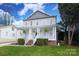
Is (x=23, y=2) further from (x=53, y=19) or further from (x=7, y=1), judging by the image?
(x=53, y=19)

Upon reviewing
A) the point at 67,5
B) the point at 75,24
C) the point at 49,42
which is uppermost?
the point at 67,5

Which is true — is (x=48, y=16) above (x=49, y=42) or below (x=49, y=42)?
above

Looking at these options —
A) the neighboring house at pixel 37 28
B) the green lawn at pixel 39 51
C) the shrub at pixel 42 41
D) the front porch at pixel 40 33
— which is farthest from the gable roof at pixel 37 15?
the green lawn at pixel 39 51

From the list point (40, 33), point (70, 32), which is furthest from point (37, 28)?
point (70, 32)

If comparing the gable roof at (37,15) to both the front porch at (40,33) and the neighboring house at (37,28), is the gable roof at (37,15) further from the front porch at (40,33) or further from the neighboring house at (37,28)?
the front porch at (40,33)

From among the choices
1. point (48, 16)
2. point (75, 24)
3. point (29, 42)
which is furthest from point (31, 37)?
point (75, 24)

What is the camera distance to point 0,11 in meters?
3.90

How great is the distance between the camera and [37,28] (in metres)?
3.94

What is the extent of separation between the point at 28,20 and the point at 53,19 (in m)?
0.36

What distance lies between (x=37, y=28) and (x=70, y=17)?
0.50 metres

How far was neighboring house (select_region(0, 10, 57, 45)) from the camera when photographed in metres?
3.92

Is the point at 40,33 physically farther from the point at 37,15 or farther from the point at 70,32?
the point at 70,32

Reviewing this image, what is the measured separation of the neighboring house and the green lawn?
0.34 feet

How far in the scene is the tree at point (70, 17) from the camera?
3942 mm
